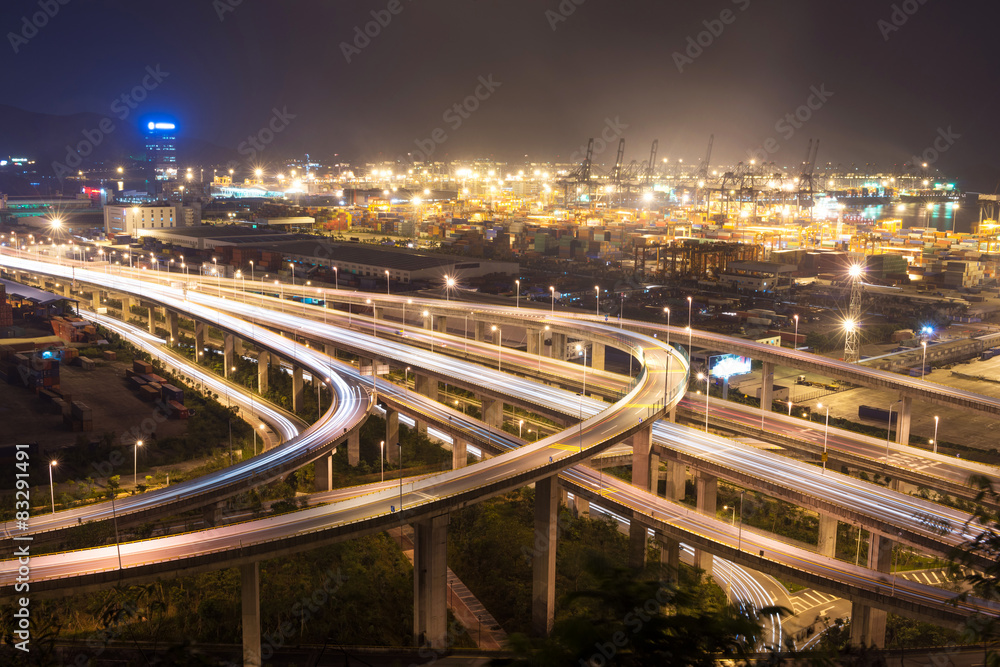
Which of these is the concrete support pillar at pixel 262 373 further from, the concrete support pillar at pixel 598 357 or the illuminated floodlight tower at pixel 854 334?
the illuminated floodlight tower at pixel 854 334

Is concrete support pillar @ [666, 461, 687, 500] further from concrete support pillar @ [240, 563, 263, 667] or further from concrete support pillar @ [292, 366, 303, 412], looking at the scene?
concrete support pillar @ [292, 366, 303, 412]

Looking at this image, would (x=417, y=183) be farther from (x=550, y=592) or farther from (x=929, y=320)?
(x=550, y=592)

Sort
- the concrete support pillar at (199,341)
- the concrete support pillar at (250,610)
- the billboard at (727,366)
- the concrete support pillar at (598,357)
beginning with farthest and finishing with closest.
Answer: the concrete support pillar at (199,341) < the billboard at (727,366) < the concrete support pillar at (598,357) < the concrete support pillar at (250,610)

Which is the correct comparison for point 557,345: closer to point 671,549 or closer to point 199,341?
point 199,341

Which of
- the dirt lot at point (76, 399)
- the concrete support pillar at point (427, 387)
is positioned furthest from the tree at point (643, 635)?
the dirt lot at point (76, 399)

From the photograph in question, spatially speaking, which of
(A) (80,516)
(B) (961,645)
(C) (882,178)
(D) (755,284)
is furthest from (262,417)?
(C) (882,178)
